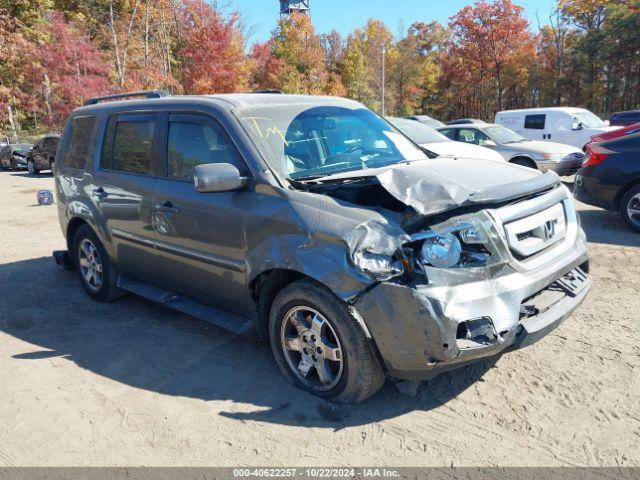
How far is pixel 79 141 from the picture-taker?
5.48 meters

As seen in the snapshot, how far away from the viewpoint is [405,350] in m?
2.90

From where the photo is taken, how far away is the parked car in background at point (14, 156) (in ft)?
80.8

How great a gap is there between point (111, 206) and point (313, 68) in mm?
33589

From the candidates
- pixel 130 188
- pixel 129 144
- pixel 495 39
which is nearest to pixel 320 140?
pixel 130 188

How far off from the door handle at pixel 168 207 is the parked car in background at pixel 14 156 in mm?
23531

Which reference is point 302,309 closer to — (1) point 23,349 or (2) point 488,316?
(2) point 488,316

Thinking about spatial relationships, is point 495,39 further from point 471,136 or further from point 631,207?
point 631,207

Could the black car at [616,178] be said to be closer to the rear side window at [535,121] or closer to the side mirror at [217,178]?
the side mirror at [217,178]

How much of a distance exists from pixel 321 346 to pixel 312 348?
0.10m

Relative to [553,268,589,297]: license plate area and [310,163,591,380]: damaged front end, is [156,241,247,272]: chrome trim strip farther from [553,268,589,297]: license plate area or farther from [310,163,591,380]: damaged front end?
[553,268,589,297]: license plate area

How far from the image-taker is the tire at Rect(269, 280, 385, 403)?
3.07 m

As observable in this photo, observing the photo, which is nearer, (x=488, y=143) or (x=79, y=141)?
(x=79, y=141)

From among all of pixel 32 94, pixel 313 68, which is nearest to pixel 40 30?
pixel 32 94

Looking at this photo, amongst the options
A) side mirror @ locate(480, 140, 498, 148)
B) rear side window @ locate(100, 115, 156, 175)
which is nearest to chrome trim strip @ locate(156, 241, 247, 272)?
rear side window @ locate(100, 115, 156, 175)
